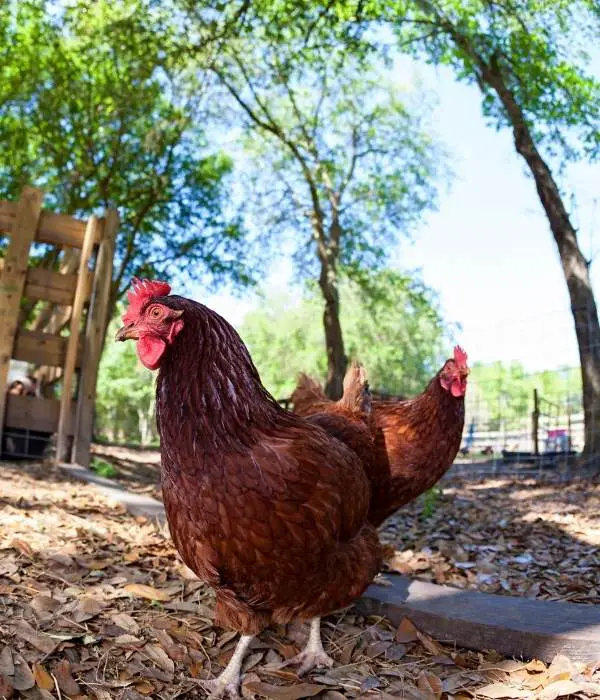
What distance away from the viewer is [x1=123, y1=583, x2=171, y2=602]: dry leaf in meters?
2.92

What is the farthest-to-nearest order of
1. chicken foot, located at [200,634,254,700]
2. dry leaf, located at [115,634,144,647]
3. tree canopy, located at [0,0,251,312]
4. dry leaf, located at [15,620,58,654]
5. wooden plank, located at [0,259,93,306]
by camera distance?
tree canopy, located at [0,0,251,312]
wooden plank, located at [0,259,93,306]
dry leaf, located at [115,634,144,647]
chicken foot, located at [200,634,254,700]
dry leaf, located at [15,620,58,654]

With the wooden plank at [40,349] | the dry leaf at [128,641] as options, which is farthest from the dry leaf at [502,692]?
the wooden plank at [40,349]

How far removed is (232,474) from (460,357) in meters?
2.19

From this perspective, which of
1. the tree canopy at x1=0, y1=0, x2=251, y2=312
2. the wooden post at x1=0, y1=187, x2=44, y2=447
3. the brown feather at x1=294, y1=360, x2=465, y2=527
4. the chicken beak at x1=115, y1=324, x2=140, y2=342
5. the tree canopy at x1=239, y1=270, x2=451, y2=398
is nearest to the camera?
the chicken beak at x1=115, y1=324, x2=140, y2=342

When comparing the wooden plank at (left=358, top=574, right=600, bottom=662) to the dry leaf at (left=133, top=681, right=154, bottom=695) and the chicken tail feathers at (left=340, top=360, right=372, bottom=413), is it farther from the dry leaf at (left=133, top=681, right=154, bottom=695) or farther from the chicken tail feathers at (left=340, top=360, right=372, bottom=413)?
the dry leaf at (left=133, top=681, right=154, bottom=695)

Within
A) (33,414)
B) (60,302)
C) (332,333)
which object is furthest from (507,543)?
(332,333)

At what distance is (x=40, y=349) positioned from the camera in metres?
6.56

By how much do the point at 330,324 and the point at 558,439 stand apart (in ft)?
19.3

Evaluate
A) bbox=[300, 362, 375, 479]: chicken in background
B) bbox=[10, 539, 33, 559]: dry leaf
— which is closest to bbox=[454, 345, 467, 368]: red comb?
bbox=[300, 362, 375, 479]: chicken in background

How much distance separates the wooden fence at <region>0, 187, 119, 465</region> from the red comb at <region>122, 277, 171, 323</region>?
4502mm

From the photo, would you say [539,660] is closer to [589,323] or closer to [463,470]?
[589,323]

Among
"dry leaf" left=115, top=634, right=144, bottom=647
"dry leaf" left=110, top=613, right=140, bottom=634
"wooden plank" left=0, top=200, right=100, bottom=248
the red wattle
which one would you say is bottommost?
"dry leaf" left=115, top=634, right=144, bottom=647

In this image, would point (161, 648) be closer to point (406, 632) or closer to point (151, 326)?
point (406, 632)

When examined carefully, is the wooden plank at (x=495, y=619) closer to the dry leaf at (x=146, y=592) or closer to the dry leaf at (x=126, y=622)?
the dry leaf at (x=146, y=592)
